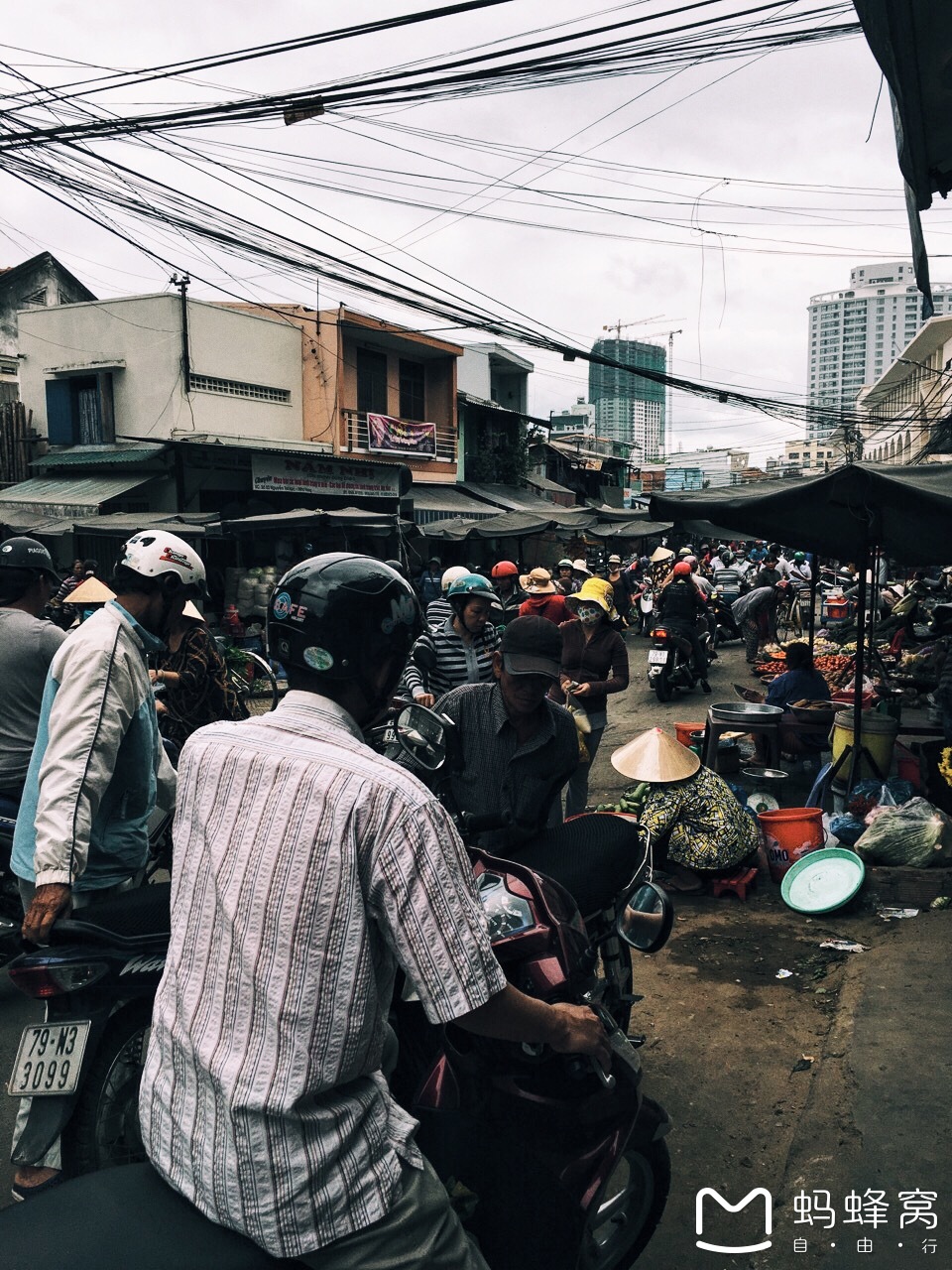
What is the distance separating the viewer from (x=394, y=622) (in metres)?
1.62

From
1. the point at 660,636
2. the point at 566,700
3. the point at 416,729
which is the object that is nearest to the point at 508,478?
the point at 660,636

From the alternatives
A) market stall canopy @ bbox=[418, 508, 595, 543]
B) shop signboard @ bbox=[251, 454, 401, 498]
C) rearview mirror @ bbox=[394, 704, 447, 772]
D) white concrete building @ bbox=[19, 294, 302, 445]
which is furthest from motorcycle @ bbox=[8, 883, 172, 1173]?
shop signboard @ bbox=[251, 454, 401, 498]

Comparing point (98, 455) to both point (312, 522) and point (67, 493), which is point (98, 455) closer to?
point (67, 493)

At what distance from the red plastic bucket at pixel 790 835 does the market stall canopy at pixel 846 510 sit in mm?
1953

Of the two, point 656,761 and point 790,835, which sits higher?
point 656,761

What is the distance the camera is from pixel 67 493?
61.0 feet

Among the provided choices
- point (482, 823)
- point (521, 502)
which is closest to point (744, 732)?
point (482, 823)

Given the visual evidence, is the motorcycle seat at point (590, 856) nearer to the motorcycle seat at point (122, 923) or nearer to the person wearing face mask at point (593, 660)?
the motorcycle seat at point (122, 923)

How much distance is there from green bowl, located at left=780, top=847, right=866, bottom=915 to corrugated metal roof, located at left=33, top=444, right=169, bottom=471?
53.1 ft

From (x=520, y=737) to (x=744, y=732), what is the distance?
4384 millimetres

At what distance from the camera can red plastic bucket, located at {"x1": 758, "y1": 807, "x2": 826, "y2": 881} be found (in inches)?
231

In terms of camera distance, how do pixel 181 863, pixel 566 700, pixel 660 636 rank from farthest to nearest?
1. pixel 660 636
2. pixel 566 700
3. pixel 181 863

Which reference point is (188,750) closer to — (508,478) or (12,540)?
(12,540)

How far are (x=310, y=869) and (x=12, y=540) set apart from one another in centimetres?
365
